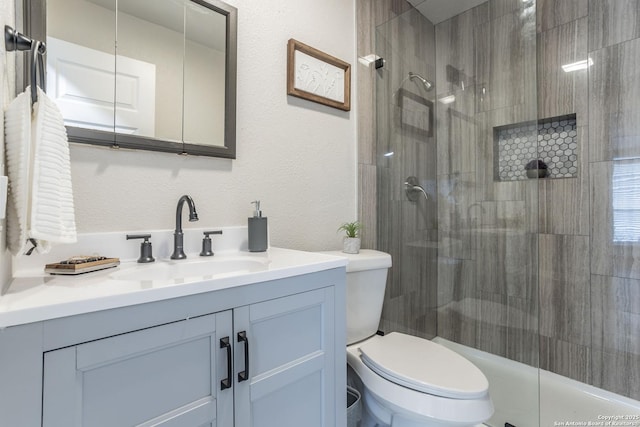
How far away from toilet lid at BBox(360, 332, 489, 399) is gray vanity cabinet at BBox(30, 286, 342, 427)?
29 centimetres

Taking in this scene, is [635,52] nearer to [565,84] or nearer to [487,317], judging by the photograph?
[565,84]

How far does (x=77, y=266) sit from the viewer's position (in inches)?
30.9

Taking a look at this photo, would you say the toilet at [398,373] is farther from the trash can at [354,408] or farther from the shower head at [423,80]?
the shower head at [423,80]

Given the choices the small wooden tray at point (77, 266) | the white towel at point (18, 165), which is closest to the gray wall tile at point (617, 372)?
the small wooden tray at point (77, 266)

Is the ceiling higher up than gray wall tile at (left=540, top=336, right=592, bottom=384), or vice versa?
the ceiling

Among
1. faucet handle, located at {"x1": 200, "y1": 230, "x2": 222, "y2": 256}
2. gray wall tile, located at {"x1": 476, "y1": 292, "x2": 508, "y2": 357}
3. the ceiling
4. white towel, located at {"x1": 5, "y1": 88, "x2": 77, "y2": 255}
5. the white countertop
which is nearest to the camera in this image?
the white countertop

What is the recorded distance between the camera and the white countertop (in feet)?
1.71

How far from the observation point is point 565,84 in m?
1.79

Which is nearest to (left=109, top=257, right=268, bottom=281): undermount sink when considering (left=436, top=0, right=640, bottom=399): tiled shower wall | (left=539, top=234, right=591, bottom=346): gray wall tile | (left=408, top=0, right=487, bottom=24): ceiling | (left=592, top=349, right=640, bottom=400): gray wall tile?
(left=436, top=0, right=640, bottom=399): tiled shower wall

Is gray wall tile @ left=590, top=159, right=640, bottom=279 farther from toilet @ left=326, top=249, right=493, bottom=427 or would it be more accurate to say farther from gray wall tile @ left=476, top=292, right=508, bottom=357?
toilet @ left=326, top=249, right=493, bottom=427

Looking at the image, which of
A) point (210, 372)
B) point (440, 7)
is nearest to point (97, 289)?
point (210, 372)

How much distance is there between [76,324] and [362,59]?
1.85m

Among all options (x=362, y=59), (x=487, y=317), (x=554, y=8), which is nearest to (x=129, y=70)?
(x=362, y=59)

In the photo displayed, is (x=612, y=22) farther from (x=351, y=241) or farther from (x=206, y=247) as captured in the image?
(x=206, y=247)
